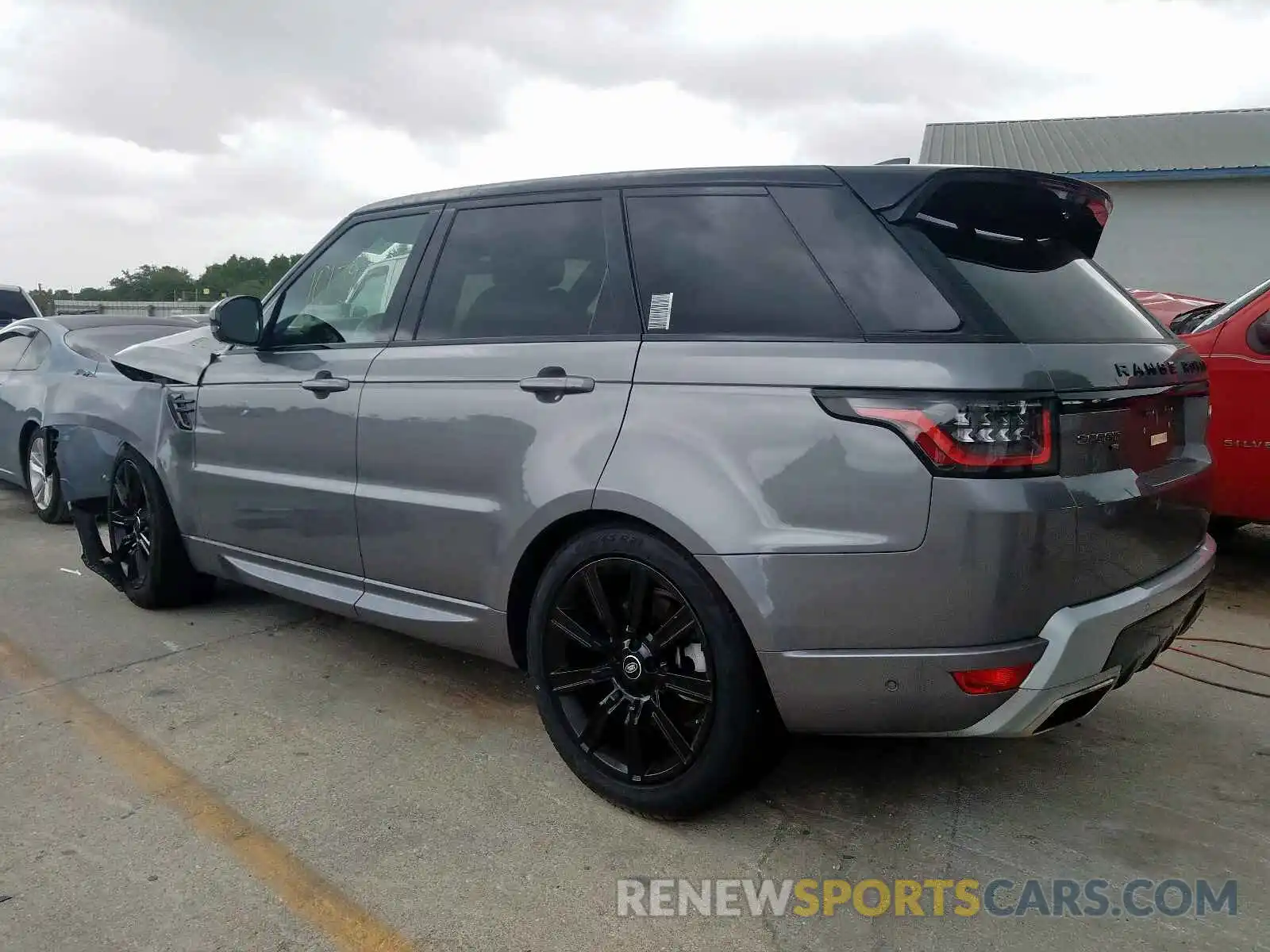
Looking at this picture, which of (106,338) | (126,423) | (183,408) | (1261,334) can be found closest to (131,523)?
(126,423)

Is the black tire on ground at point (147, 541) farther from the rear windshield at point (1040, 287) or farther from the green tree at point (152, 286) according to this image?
the green tree at point (152, 286)

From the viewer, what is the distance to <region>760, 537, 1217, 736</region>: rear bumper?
7.88 ft

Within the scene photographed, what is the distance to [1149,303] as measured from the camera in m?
6.87

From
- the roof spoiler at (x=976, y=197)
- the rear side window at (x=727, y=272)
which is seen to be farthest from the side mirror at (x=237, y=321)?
the roof spoiler at (x=976, y=197)

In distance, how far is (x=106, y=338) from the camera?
6.94 metres

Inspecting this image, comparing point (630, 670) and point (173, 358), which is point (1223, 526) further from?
point (173, 358)

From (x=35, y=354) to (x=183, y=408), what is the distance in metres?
3.75

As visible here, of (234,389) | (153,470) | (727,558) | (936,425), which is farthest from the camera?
(153,470)

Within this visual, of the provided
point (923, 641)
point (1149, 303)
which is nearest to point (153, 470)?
point (923, 641)

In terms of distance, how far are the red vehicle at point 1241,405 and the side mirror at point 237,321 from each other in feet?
14.5

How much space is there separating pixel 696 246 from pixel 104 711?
106 inches

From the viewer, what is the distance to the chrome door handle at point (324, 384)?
3.70m

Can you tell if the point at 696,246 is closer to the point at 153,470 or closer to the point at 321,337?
the point at 321,337

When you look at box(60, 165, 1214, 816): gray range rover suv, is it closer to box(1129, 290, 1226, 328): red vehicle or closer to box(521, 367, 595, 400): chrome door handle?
box(521, 367, 595, 400): chrome door handle
